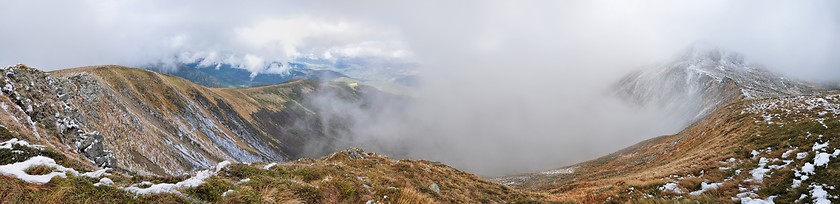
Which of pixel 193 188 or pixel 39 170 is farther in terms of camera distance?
pixel 193 188

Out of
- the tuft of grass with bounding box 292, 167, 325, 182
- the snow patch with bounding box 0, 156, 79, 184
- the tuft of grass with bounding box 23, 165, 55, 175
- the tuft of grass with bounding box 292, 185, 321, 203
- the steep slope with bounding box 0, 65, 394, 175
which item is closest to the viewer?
the snow patch with bounding box 0, 156, 79, 184

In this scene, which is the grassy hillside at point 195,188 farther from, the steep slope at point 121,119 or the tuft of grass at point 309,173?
the steep slope at point 121,119

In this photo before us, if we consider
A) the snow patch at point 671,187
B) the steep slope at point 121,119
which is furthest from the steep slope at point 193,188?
the snow patch at point 671,187

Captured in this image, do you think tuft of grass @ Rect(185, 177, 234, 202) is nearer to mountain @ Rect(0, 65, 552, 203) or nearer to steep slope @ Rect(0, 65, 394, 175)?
mountain @ Rect(0, 65, 552, 203)

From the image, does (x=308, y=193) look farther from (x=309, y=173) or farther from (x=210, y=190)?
(x=309, y=173)

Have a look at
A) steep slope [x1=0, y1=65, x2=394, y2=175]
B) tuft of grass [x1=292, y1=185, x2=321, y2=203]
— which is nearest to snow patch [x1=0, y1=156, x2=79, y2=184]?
tuft of grass [x1=292, y1=185, x2=321, y2=203]

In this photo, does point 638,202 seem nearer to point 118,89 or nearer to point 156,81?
point 118,89

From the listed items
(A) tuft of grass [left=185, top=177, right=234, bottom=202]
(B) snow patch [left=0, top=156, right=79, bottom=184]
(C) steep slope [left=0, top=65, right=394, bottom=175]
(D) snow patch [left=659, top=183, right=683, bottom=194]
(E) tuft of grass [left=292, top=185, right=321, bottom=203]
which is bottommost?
(D) snow patch [left=659, top=183, right=683, bottom=194]

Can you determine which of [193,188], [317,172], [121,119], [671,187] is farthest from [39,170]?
[121,119]

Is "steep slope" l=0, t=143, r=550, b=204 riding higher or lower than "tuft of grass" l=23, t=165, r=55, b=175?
lower

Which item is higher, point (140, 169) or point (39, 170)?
point (39, 170)

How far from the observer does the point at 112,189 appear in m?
9.14

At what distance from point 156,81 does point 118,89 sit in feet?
99.1

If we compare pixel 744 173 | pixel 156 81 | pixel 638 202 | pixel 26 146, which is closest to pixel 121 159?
pixel 26 146
